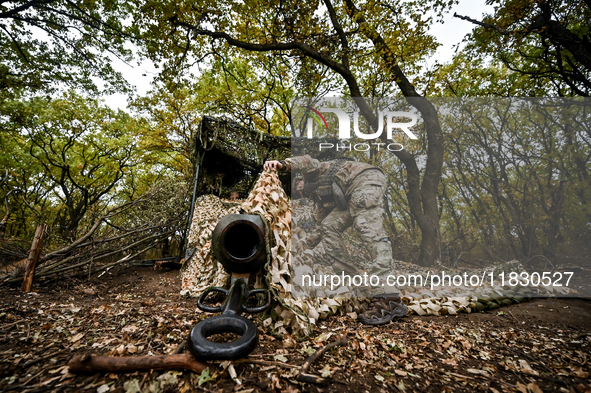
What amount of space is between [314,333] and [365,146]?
511 cm

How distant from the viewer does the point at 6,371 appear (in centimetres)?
136

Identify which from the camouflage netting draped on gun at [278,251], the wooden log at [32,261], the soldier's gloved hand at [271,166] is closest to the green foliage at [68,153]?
the camouflage netting draped on gun at [278,251]

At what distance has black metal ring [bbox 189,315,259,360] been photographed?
1436 mm

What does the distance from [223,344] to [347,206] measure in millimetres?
3116

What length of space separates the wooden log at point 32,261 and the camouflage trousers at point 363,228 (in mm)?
4119

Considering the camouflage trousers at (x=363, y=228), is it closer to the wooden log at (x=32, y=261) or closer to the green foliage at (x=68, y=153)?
the wooden log at (x=32, y=261)

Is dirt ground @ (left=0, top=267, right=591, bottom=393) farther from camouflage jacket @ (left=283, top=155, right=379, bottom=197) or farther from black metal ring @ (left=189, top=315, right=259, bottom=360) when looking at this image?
camouflage jacket @ (left=283, top=155, right=379, bottom=197)

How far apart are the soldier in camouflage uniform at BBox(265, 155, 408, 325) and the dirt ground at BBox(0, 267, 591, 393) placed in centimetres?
76

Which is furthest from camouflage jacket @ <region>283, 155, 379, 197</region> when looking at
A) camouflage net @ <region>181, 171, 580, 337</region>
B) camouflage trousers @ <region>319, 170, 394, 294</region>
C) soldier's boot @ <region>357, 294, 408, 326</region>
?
soldier's boot @ <region>357, 294, 408, 326</region>

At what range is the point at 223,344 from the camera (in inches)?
58.7

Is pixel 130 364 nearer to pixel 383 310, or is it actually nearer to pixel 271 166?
pixel 383 310

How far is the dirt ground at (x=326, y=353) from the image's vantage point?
4.48 ft

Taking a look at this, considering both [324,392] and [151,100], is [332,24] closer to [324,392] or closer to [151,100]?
[151,100]

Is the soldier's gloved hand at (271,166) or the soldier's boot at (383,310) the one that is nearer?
the soldier's boot at (383,310)
